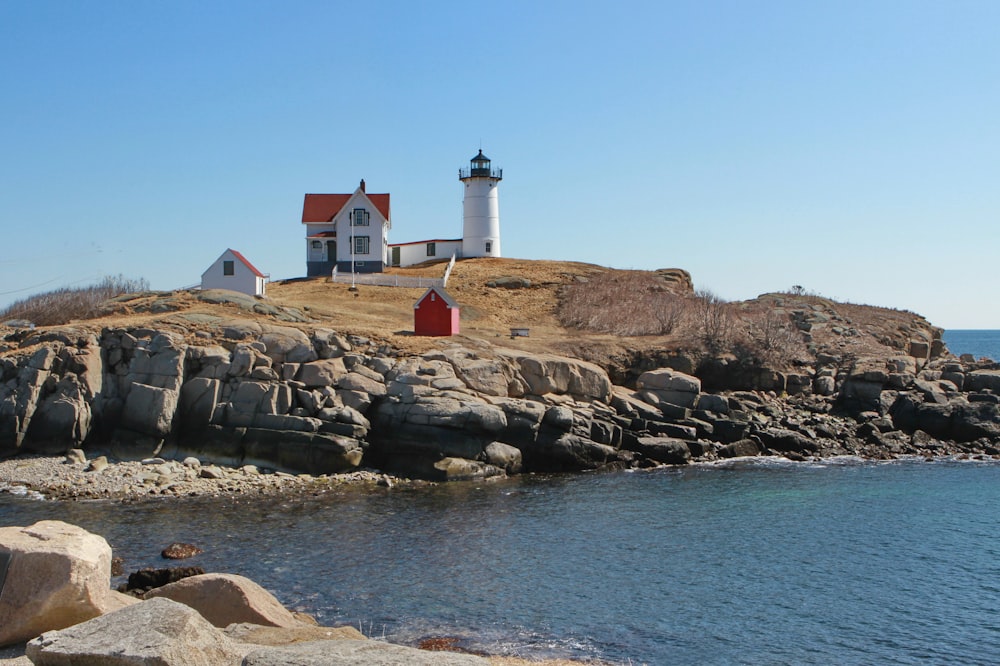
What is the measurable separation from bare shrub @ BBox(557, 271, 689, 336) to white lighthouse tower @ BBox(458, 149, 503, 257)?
446 inches

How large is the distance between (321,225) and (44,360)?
3251cm

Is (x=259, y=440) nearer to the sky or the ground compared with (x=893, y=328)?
nearer to the ground

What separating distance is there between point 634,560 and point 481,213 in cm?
5206

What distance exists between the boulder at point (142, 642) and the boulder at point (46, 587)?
174 centimetres

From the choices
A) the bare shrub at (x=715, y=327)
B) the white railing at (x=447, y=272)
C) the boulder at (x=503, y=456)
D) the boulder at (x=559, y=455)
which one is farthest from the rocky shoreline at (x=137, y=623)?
the white railing at (x=447, y=272)

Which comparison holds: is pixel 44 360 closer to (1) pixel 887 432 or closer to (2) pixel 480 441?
(2) pixel 480 441

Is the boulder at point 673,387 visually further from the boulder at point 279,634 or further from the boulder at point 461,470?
the boulder at point 279,634

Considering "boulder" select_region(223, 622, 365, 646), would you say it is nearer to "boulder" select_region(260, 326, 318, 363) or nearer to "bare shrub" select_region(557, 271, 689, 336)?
"boulder" select_region(260, 326, 318, 363)

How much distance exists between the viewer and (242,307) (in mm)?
42406

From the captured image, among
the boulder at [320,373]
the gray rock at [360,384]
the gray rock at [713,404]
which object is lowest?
the gray rock at [713,404]

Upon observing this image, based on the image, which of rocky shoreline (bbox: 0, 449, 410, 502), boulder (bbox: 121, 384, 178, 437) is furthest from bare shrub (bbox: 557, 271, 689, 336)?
boulder (bbox: 121, 384, 178, 437)

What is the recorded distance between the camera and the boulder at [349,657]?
31.4 feet

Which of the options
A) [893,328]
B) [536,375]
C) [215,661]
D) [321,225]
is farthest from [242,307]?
[893,328]

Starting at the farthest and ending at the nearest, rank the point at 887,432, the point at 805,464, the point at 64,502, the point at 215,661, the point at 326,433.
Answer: the point at 887,432 < the point at 805,464 < the point at 326,433 < the point at 64,502 < the point at 215,661
